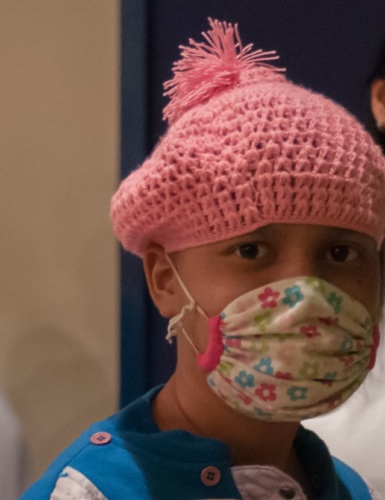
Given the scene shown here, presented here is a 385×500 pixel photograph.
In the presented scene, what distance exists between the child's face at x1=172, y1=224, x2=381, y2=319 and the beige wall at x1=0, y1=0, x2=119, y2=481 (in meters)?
0.76

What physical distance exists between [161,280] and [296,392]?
212 millimetres

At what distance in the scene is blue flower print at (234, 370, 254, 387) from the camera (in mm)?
763

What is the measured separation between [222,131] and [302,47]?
86 cm

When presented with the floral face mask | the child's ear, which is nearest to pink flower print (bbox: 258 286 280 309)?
the floral face mask

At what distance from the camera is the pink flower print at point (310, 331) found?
748 millimetres

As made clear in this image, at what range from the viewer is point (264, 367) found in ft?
2.48

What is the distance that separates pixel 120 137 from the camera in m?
1.53

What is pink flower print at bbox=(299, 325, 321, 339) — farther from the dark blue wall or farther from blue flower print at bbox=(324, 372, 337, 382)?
the dark blue wall

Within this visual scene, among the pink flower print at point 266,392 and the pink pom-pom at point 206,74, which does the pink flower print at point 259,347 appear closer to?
the pink flower print at point 266,392

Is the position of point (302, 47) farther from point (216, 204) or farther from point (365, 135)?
point (216, 204)

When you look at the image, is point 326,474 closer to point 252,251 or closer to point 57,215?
point 252,251

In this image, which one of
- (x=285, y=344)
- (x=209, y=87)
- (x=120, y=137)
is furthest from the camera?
(x=120, y=137)

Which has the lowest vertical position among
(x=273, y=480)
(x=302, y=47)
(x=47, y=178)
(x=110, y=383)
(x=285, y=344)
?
(x=110, y=383)

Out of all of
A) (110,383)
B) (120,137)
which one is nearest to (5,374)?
(110,383)
